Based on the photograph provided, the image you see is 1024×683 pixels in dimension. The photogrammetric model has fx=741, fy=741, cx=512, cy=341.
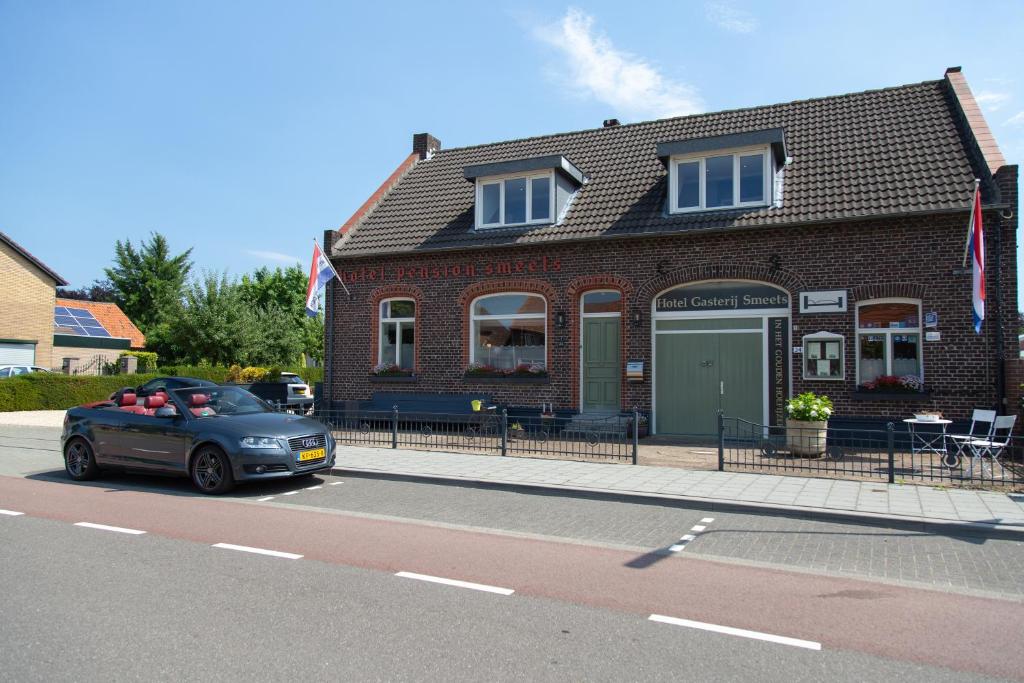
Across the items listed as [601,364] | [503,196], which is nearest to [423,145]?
[503,196]

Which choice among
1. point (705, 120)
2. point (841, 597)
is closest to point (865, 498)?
point (841, 597)

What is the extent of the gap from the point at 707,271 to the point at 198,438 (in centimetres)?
1043

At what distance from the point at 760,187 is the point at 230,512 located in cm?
1232

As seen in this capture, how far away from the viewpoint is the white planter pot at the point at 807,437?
1206 centimetres

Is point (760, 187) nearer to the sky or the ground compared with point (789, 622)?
nearer to the sky

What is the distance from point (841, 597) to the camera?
221 inches

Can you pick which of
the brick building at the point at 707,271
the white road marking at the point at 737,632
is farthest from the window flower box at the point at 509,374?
the white road marking at the point at 737,632

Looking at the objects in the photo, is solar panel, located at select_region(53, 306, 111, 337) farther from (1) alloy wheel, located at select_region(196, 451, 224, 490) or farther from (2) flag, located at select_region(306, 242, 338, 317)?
(1) alloy wheel, located at select_region(196, 451, 224, 490)

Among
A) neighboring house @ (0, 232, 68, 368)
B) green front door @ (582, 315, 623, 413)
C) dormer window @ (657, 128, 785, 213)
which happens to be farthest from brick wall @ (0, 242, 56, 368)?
dormer window @ (657, 128, 785, 213)

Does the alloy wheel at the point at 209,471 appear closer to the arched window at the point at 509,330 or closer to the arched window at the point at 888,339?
the arched window at the point at 509,330

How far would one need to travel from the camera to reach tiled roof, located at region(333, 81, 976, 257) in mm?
14797

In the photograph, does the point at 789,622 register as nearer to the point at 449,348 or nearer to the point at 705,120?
the point at 449,348

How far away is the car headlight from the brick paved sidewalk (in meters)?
1.95

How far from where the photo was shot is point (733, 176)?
15969 mm
